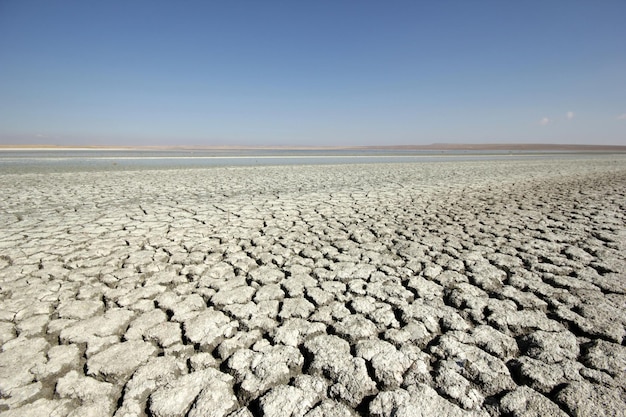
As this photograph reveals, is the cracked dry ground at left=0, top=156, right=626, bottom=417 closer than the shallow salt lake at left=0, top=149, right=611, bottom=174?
Yes

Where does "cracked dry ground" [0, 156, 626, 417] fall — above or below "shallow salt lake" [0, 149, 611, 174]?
below

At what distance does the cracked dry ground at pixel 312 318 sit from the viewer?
1366 mm

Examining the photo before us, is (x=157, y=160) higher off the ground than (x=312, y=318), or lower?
higher

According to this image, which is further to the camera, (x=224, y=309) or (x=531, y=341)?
(x=224, y=309)

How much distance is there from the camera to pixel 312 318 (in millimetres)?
1978

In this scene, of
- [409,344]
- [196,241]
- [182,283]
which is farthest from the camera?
[196,241]

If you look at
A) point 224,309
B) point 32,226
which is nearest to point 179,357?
point 224,309

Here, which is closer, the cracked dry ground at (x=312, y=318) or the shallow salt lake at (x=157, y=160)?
the cracked dry ground at (x=312, y=318)

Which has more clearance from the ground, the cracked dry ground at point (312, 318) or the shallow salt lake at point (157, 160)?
the shallow salt lake at point (157, 160)

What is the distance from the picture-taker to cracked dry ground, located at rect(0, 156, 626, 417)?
137 cm

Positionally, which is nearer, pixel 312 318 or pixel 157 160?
pixel 312 318

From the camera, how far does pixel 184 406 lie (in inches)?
52.1

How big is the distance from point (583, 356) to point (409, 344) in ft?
2.85

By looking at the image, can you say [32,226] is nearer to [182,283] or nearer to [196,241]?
[196,241]
